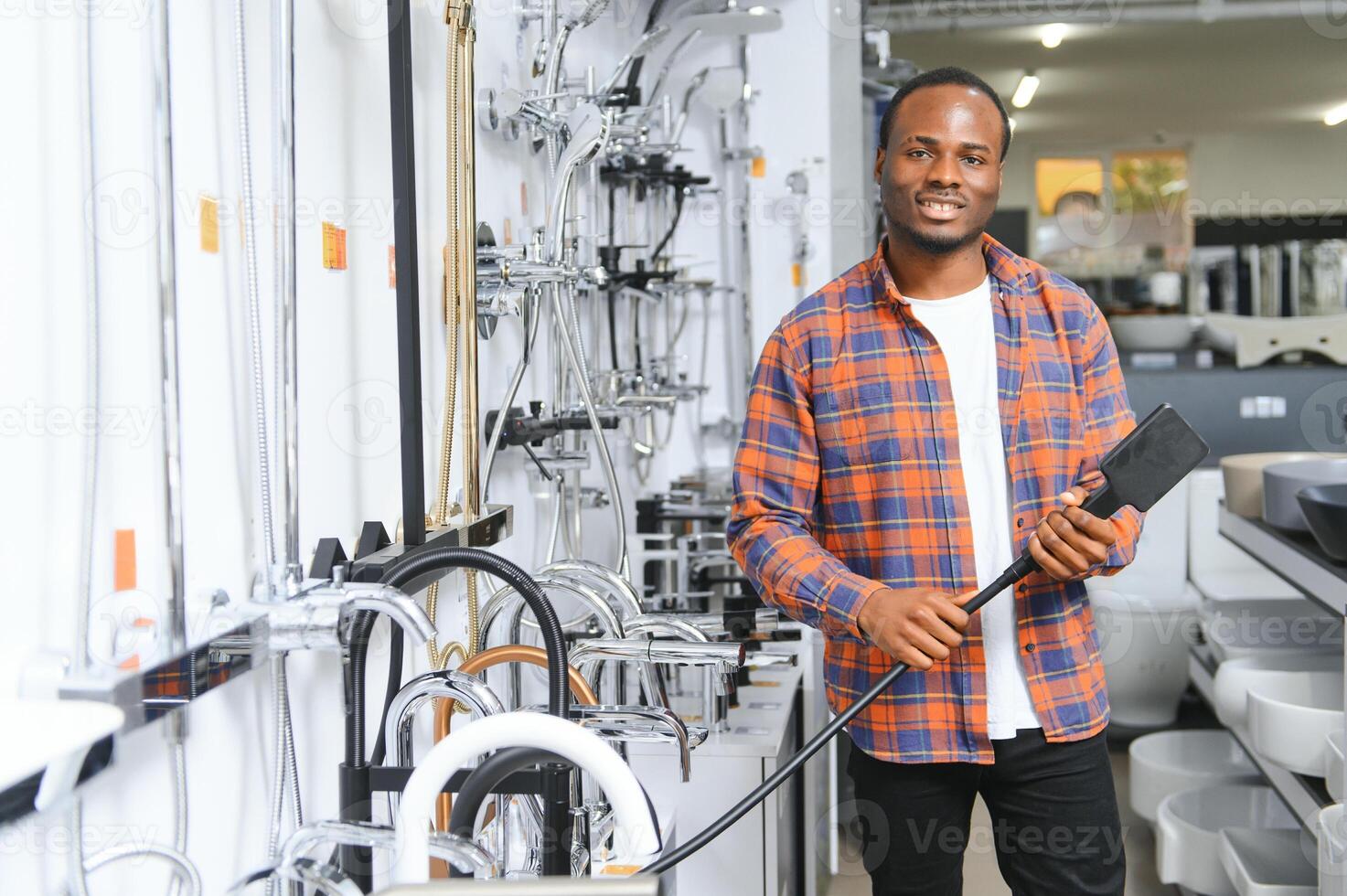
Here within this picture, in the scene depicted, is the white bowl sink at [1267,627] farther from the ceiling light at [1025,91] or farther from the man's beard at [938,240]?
the ceiling light at [1025,91]

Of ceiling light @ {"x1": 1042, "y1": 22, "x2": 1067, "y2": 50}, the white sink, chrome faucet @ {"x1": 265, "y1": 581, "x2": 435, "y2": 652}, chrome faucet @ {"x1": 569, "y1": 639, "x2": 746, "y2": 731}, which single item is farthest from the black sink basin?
ceiling light @ {"x1": 1042, "y1": 22, "x2": 1067, "y2": 50}

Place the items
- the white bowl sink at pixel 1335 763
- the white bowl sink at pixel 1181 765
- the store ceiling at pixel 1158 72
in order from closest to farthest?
1. the white bowl sink at pixel 1335 763
2. the white bowl sink at pixel 1181 765
3. the store ceiling at pixel 1158 72

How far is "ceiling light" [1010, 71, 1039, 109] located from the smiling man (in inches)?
240

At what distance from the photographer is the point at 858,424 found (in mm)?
1483

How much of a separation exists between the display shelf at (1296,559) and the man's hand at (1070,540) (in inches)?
39.0

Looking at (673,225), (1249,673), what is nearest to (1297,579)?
(1249,673)

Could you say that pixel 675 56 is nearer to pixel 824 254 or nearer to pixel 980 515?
pixel 824 254

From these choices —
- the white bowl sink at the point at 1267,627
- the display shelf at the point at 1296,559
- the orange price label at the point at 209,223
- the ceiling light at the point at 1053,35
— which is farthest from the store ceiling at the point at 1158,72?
the orange price label at the point at 209,223

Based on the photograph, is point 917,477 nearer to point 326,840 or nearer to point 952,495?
point 952,495

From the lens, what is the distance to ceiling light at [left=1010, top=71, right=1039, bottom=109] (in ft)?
23.4

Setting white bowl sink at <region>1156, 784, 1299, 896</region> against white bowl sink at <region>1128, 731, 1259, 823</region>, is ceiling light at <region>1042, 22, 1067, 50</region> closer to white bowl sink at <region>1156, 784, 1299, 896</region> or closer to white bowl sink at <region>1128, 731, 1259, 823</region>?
white bowl sink at <region>1128, 731, 1259, 823</region>

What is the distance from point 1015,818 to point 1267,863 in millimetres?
1108

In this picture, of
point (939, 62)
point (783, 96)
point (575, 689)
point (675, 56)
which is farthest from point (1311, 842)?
point (939, 62)

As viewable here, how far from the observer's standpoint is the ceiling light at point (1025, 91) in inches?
281
